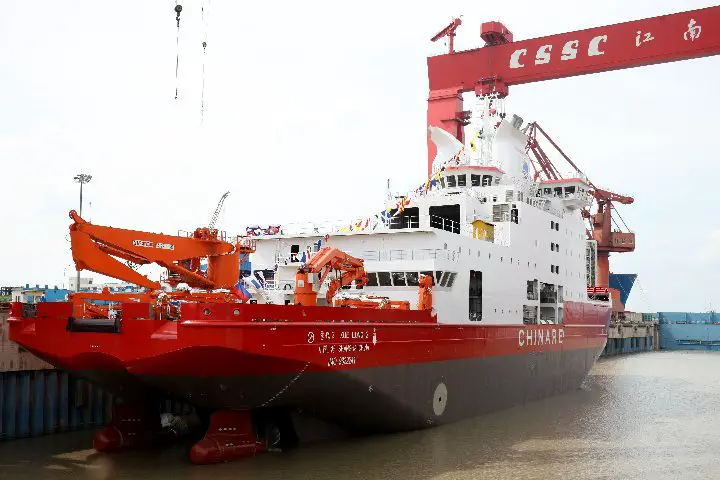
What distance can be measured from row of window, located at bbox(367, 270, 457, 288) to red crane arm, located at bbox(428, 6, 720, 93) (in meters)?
17.3

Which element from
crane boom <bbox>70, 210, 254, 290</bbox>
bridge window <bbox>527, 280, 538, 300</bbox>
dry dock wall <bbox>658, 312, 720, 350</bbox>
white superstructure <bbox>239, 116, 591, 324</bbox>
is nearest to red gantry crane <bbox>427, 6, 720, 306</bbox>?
white superstructure <bbox>239, 116, 591, 324</bbox>

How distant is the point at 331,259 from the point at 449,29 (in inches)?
910

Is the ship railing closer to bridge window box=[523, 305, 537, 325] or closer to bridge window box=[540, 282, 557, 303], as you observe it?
bridge window box=[523, 305, 537, 325]

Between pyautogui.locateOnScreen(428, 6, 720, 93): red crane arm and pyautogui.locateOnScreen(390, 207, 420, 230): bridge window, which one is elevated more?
pyautogui.locateOnScreen(428, 6, 720, 93): red crane arm

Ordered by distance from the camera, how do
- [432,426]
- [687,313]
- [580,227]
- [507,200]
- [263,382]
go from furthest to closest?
[687,313]
[580,227]
[507,200]
[432,426]
[263,382]

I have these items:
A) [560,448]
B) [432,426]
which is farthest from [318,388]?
[560,448]

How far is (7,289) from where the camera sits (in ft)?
122

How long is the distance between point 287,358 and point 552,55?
24.5 metres

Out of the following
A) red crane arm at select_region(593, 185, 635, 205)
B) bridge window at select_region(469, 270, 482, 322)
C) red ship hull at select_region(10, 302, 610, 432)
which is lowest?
red ship hull at select_region(10, 302, 610, 432)

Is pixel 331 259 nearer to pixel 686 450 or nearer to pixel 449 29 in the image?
pixel 686 450

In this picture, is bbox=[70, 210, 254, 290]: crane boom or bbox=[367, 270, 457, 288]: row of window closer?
bbox=[70, 210, 254, 290]: crane boom

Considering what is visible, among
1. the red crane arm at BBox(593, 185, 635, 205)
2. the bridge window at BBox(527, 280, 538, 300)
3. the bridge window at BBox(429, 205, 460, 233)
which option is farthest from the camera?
the red crane arm at BBox(593, 185, 635, 205)

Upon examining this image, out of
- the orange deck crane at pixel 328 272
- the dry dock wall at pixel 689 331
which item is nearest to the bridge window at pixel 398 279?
the orange deck crane at pixel 328 272

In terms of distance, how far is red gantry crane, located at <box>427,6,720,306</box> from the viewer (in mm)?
30609
